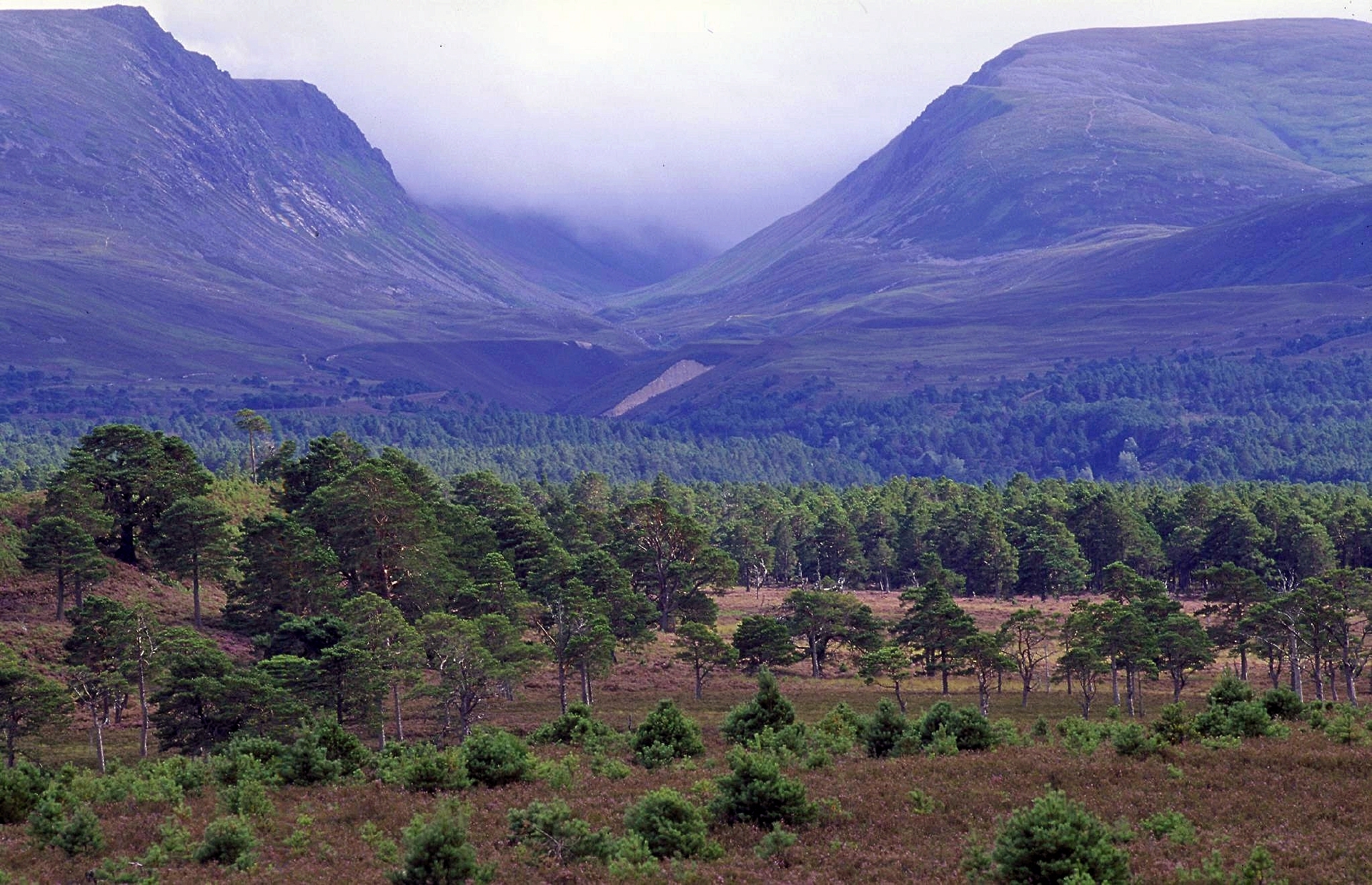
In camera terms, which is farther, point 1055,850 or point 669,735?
point 669,735

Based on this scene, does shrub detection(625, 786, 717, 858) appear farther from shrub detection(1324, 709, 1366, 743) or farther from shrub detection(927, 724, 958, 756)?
shrub detection(1324, 709, 1366, 743)

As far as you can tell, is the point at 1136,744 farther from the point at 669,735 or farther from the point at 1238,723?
the point at 669,735

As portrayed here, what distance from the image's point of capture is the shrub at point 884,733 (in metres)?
42.9

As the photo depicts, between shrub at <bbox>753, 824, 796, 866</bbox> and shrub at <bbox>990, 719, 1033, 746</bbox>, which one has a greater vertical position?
shrub at <bbox>753, 824, 796, 866</bbox>

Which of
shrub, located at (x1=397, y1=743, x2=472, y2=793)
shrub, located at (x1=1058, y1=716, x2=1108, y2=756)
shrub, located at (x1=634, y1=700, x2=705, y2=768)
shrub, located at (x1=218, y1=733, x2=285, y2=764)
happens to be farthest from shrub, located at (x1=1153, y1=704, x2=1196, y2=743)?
shrub, located at (x1=218, y1=733, x2=285, y2=764)

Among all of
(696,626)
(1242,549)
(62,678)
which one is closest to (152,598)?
(62,678)

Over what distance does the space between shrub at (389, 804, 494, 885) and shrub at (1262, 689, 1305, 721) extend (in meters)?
27.7

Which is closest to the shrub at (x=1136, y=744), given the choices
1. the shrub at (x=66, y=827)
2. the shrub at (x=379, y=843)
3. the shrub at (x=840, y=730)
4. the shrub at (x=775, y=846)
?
the shrub at (x=840, y=730)

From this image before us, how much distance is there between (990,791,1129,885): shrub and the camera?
1022 inches

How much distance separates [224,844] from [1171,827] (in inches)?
910

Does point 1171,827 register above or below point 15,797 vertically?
above

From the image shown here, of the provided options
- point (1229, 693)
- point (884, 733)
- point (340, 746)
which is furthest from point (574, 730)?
point (1229, 693)

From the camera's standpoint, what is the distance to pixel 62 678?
7888 cm

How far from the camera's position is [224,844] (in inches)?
1298
